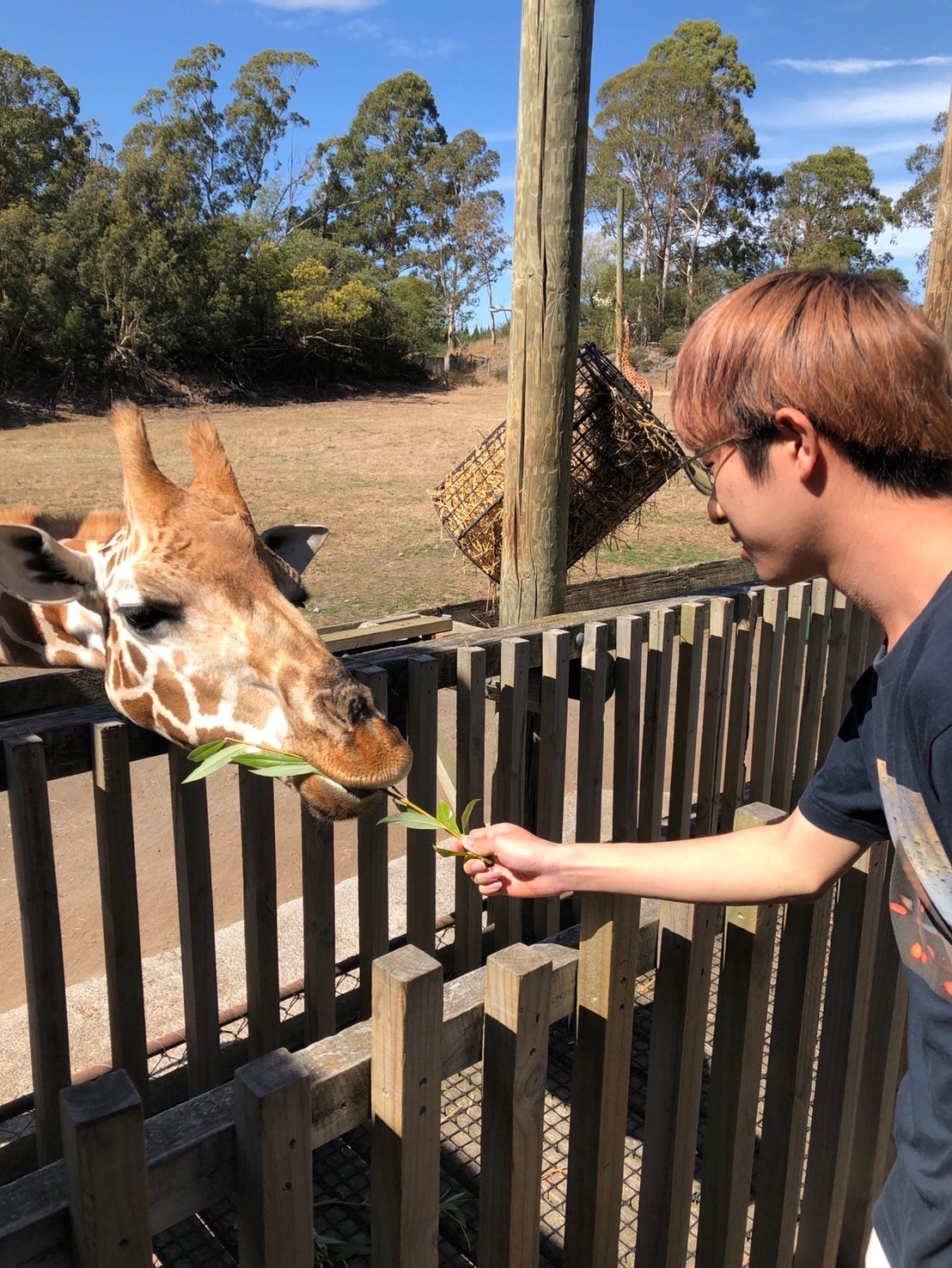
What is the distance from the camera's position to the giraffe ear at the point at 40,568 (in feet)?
9.80

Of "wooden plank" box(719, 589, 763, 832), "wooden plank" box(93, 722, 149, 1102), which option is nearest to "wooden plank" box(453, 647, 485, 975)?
"wooden plank" box(93, 722, 149, 1102)

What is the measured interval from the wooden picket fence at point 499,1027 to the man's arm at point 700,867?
Answer: 0.25 ft

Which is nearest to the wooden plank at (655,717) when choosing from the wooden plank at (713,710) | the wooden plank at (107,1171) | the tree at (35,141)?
the wooden plank at (713,710)

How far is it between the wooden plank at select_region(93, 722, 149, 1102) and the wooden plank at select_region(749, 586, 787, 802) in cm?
305

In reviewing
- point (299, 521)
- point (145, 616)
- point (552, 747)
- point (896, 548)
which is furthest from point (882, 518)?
point (299, 521)

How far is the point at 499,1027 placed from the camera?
1624 millimetres

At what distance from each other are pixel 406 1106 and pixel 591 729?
103 inches

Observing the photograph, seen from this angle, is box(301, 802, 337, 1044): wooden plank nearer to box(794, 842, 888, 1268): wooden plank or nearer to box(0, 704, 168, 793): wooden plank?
box(0, 704, 168, 793): wooden plank

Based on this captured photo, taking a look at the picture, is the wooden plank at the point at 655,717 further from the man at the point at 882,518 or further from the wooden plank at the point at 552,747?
the man at the point at 882,518

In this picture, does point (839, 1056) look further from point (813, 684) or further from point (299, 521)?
point (299, 521)

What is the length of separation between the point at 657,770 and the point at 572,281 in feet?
7.07

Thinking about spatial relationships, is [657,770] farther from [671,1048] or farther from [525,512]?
[671,1048]

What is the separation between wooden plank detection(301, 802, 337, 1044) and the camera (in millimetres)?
3092

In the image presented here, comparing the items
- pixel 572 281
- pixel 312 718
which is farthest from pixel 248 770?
pixel 572 281
